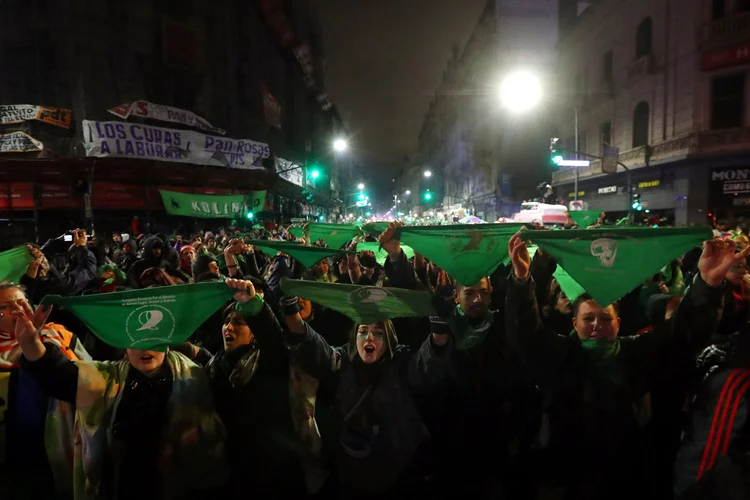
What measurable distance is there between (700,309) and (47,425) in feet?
15.6

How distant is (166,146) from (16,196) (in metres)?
7.05

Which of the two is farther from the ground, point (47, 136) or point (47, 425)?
point (47, 136)

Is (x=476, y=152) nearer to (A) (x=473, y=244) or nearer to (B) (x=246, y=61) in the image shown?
(B) (x=246, y=61)

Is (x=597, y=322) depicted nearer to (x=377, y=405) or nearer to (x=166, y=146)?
(x=377, y=405)

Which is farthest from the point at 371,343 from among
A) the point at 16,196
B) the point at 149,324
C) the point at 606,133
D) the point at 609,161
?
the point at 606,133

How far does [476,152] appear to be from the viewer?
212ft

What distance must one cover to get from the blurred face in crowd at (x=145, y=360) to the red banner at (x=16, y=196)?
2272cm

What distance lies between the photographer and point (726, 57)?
21.9m

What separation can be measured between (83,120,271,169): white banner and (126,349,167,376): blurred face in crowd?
21.6 meters

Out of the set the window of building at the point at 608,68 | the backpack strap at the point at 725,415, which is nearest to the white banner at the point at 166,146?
the backpack strap at the point at 725,415

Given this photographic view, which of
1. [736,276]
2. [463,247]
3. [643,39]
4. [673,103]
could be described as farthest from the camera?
[643,39]

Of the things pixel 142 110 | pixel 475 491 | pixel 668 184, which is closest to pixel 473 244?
pixel 475 491

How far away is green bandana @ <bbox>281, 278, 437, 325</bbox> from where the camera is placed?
3.25 meters

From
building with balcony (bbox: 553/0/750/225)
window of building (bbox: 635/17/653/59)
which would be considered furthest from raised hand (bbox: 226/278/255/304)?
window of building (bbox: 635/17/653/59)
